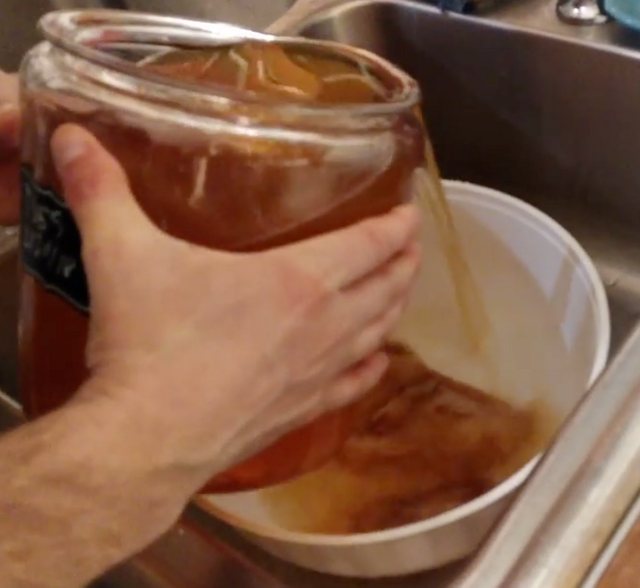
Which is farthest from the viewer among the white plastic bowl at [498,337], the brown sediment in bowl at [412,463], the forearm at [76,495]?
the brown sediment in bowl at [412,463]

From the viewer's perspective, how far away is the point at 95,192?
339 mm

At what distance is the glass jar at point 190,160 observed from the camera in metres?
0.35

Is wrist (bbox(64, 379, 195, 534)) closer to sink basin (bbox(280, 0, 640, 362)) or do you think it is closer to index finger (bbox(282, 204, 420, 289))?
index finger (bbox(282, 204, 420, 289))

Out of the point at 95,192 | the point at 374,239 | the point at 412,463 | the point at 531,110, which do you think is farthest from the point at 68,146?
the point at 531,110

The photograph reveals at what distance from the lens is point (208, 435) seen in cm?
34

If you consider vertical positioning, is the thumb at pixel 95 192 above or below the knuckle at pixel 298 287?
above

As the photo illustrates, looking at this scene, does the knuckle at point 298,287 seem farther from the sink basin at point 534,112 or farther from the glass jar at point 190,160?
the sink basin at point 534,112

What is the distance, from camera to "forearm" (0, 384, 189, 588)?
32cm

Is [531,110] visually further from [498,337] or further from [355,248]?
[355,248]

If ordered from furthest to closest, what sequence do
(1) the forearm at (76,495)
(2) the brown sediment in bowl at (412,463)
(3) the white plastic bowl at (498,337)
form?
(2) the brown sediment in bowl at (412,463) → (3) the white plastic bowl at (498,337) → (1) the forearm at (76,495)

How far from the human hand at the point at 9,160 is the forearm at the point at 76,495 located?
0.22 meters

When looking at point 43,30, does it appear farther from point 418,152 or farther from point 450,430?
point 450,430

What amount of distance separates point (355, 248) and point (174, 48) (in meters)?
0.14

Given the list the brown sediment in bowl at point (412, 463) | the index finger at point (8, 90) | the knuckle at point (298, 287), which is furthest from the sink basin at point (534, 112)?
the knuckle at point (298, 287)
